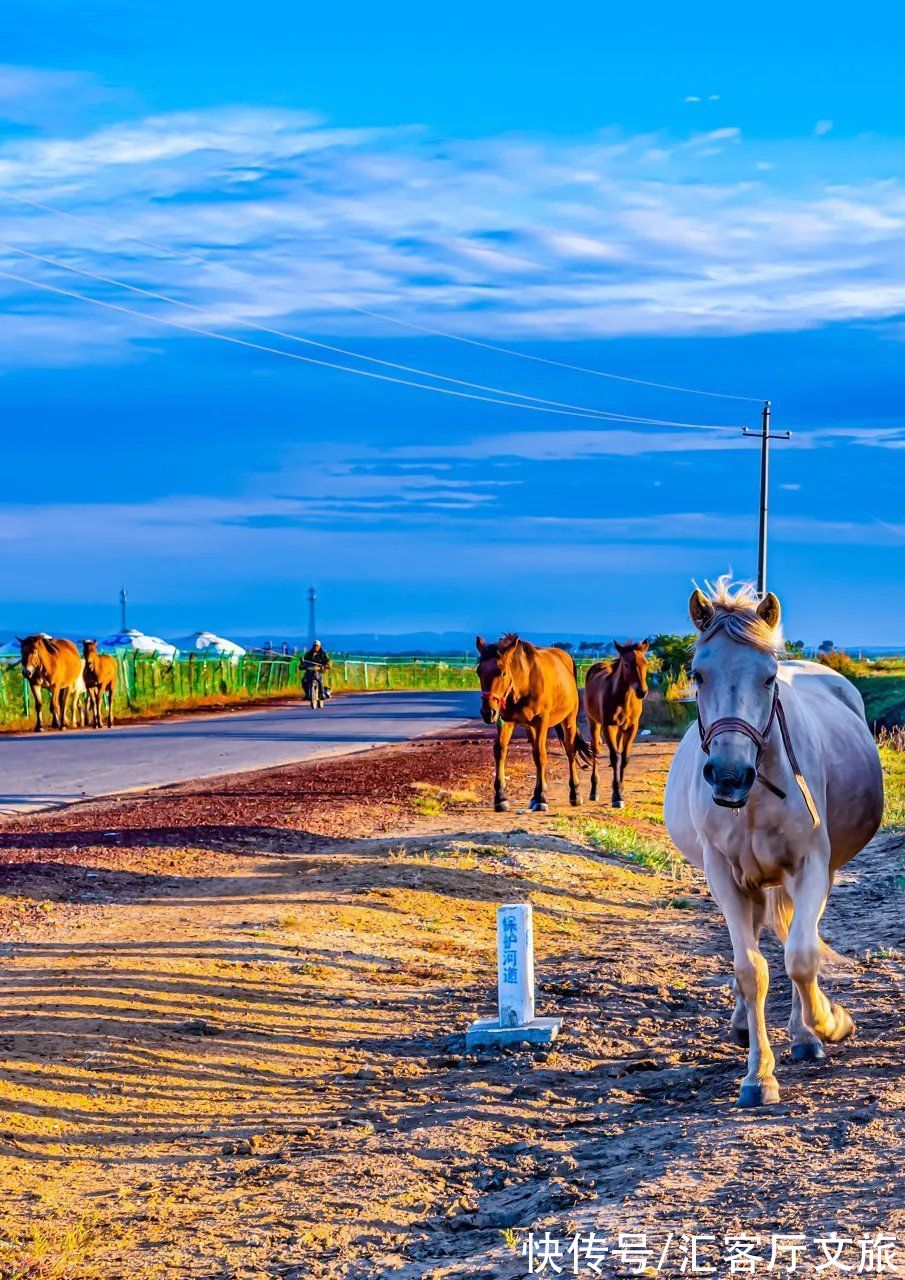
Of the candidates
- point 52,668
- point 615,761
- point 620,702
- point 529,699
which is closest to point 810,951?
point 529,699

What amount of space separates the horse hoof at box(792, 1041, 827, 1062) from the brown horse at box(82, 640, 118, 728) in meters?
32.7

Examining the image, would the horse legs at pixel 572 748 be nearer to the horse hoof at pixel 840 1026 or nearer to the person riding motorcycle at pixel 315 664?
the horse hoof at pixel 840 1026

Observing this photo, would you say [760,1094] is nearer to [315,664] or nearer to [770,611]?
[770,611]

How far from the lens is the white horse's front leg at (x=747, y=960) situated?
699 cm

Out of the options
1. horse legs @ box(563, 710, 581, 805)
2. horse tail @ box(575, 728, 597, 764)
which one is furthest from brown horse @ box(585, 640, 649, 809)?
horse legs @ box(563, 710, 581, 805)

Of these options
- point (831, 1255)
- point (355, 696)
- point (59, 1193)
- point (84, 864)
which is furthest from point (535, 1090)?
point (355, 696)

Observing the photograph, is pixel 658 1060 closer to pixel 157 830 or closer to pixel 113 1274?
pixel 113 1274

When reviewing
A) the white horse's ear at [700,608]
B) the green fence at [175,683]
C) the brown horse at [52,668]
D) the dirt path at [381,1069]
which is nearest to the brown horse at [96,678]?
the brown horse at [52,668]

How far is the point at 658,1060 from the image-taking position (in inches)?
335

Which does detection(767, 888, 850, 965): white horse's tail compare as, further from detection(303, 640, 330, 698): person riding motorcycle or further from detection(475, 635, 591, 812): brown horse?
detection(303, 640, 330, 698): person riding motorcycle

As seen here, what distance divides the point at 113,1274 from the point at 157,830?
10569 millimetres

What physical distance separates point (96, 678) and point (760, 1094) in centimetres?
3414

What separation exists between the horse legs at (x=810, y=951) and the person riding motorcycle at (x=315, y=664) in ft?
129

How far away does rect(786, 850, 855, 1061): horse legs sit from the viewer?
22.4 feet
